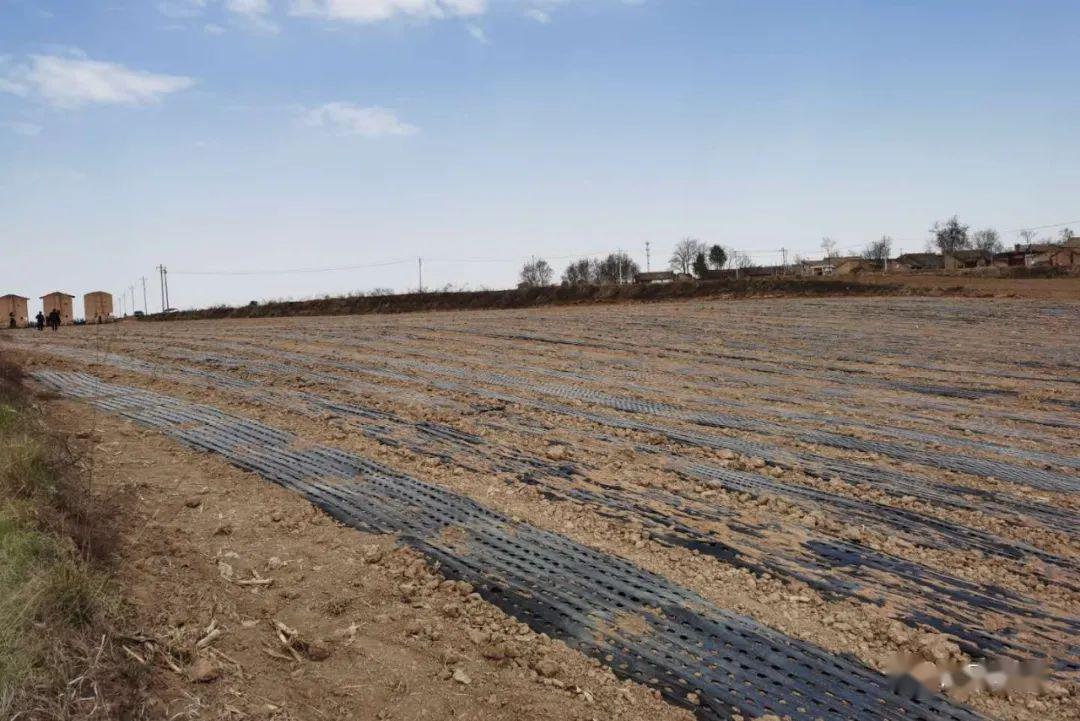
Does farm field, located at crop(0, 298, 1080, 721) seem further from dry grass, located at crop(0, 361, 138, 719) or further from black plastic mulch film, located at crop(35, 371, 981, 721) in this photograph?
dry grass, located at crop(0, 361, 138, 719)

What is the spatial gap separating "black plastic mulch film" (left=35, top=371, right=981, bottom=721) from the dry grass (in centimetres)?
158

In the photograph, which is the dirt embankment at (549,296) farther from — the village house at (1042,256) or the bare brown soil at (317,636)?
the village house at (1042,256)

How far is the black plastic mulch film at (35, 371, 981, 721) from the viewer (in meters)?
3.15

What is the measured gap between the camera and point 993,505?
5395 mm

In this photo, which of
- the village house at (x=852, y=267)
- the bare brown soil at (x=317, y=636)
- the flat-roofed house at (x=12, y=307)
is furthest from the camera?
the flat-roofed house at (x=12, y=307)

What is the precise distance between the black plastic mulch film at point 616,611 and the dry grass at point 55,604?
5.20ft

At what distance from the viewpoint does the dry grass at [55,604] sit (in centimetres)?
265

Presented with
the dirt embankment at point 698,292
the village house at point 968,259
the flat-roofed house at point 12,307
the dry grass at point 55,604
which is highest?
the village house at point 968,259

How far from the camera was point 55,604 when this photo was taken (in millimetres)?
3174

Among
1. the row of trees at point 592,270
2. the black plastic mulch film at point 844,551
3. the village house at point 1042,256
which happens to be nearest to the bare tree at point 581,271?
the row of trees at point 592,270

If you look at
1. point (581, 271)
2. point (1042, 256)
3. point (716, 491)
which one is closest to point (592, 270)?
point (581, 271)

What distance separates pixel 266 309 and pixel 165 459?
40.4m

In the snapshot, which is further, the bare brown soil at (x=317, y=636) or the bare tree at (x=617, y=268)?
the bare tree at (x=617, y=268)

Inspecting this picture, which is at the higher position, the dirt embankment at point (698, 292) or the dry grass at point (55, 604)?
the dirt embankment at point (698, 292)
